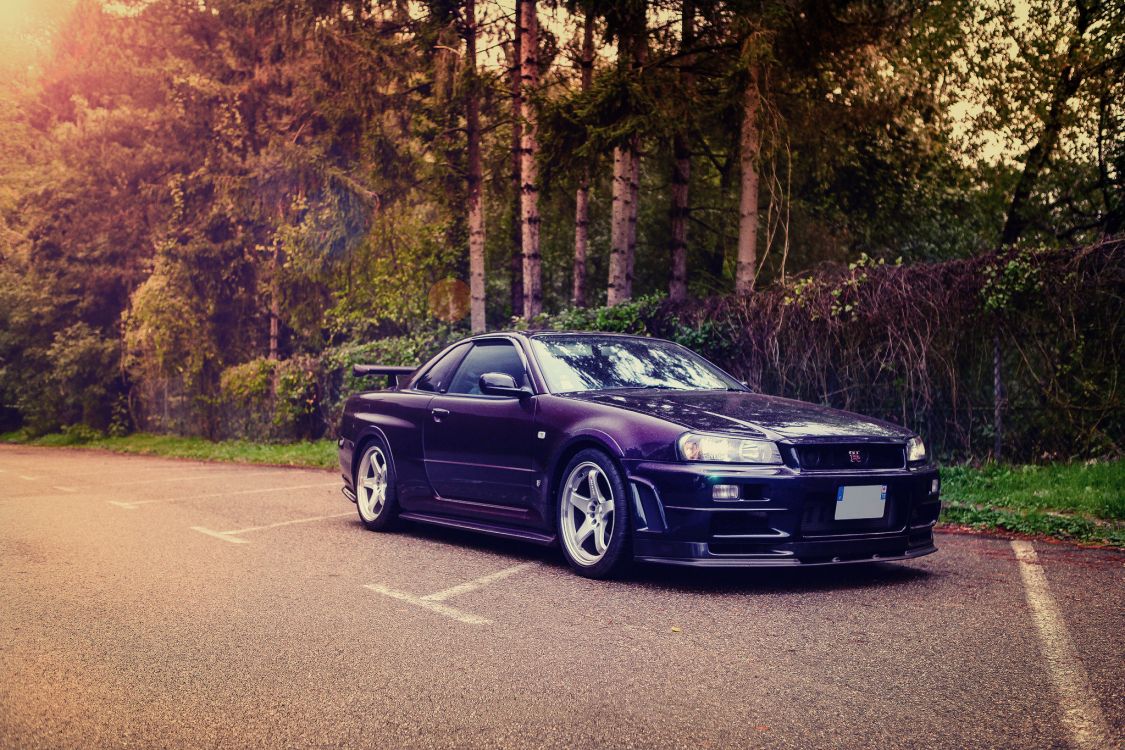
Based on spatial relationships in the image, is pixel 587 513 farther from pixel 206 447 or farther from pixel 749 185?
pixel 206 447

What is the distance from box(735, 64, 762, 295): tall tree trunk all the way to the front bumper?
32.6 ft

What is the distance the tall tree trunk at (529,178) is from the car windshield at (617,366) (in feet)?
29.8

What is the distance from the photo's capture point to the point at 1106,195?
66.3ft

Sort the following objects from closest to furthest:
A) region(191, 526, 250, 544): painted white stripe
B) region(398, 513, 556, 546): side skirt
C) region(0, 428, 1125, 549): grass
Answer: region(398, 513, 556, 546): side skirt
region(0, 428, 1125, 549): grass
region(191, 526, 250, 544): painted white stripe

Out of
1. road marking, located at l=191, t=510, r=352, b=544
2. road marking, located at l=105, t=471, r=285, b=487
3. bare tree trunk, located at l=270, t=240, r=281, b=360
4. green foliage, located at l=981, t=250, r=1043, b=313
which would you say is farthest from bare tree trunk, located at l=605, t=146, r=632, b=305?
road marking, located at l=191, t=510, r=352, b=544

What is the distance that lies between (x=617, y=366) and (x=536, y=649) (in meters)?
3.13

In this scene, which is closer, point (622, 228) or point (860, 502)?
point (860, 502)

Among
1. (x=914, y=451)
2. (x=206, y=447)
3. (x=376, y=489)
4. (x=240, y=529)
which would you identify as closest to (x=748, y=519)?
(x=914, y=451)

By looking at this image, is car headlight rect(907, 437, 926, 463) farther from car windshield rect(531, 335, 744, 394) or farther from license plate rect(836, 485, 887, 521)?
car windshield rect(531, 335, 744, 394)

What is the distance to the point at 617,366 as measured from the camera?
7.51 metres

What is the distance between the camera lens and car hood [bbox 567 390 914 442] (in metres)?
5.99

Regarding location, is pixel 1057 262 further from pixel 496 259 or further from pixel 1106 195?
pixel 496 259

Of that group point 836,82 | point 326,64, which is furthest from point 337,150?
point 836,82

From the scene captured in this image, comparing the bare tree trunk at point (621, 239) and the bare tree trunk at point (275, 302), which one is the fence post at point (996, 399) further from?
the bare tree trunk at point (275, 302)
